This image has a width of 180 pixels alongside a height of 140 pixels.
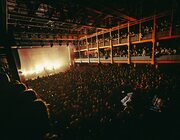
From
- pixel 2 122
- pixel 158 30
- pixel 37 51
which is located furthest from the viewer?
pixel 37 51

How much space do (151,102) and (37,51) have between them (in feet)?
73.7

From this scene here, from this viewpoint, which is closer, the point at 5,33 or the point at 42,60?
the point at 5,33

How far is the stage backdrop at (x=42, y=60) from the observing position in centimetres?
2264

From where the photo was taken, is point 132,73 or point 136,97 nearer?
point 136,97

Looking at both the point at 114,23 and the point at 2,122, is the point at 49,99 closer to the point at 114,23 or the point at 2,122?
the point at 2,122

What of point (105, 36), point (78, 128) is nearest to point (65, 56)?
point (105, 36)

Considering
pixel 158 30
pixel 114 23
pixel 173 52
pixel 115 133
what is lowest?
pixel 115 133

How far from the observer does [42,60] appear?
2469 centimetres

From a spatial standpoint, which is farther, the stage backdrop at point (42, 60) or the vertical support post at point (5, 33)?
the stage backdrop at point (42, 60)

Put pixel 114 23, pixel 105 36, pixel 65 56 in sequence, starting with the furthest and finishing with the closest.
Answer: pixel 65 56, pixel 105 36, pixel 114 23

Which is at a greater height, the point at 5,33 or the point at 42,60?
the point at 5,33

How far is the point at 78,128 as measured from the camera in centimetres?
537

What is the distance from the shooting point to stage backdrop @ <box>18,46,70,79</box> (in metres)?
22.6

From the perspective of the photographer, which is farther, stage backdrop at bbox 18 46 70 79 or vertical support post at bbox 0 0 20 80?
stage backdrop at bbox 18 46 70 79
